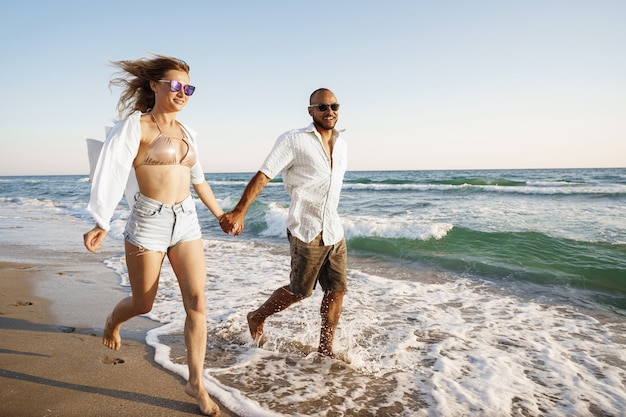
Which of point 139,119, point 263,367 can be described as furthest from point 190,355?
point 139,119

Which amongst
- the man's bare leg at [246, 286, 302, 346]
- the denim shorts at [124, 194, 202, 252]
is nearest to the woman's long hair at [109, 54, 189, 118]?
the denim shorts at [124, 194, 202, 252]

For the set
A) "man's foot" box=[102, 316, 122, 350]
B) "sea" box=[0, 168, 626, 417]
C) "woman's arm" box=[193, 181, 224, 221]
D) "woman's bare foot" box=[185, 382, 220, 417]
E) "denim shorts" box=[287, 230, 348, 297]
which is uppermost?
"woman's arm" box=[193, 181, 224, 221]

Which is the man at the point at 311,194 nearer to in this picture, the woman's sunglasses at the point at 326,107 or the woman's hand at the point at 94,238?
the woman's sunglasses at the point at 326,107

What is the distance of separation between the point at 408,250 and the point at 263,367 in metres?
6.15

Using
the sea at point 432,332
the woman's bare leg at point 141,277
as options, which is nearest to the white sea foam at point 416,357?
the sea at point 432,332

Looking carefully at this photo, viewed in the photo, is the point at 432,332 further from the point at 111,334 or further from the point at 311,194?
the point at 111,334

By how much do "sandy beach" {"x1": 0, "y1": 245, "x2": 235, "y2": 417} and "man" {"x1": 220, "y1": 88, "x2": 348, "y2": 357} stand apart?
1.18 m

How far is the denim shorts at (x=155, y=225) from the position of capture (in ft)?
8.80

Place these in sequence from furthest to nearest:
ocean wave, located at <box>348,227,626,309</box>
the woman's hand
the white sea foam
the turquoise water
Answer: the turquoise water
ocean wave, located at <box>348,227,626,309</box>
the white sea foam
the woman's hand

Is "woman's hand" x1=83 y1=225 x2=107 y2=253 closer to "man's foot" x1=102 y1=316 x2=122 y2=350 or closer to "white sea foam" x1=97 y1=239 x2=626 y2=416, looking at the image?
"man's foot" x1=102 y1=316 x2=122 y2=350

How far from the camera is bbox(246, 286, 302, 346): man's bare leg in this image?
3.59 meters

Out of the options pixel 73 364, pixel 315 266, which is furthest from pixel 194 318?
pixel 73 364

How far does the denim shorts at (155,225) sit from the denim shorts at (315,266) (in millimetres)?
970

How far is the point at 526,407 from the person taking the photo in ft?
10.1
